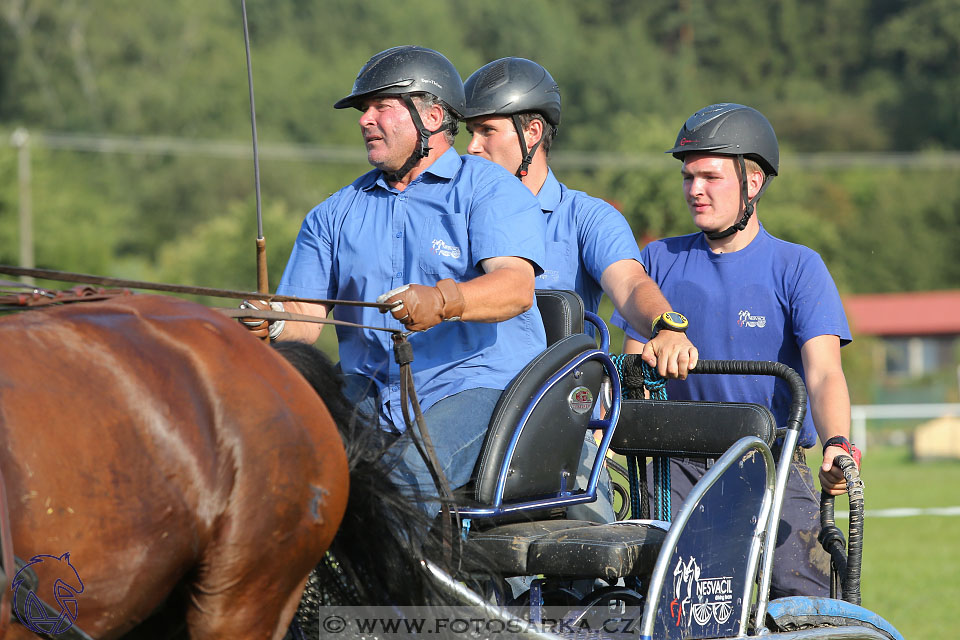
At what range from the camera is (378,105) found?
3693mm

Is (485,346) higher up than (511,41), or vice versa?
(511,41)

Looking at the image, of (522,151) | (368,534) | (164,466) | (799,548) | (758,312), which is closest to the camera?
(164,466)

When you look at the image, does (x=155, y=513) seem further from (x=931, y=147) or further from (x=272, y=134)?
(x=931, y=147)

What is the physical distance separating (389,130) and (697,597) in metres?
1.67

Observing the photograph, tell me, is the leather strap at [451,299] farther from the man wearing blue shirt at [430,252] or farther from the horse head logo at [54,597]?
the horse head logo at [54,597]

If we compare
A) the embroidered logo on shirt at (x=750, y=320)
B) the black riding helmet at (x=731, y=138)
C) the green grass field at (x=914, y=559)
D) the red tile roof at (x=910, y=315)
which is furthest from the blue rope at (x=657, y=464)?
the red tile roof at (x=910, y=315)

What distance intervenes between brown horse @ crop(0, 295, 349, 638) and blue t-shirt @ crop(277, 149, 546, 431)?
0.81 meters

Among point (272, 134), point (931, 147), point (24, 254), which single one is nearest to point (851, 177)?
point (931, 147)

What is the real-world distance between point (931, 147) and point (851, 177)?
7495 millimetres

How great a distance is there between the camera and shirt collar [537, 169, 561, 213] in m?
4.84

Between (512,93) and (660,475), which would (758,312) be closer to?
(660,475)

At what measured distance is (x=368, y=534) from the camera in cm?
300

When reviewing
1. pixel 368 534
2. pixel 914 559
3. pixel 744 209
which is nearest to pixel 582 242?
pixel 744 209

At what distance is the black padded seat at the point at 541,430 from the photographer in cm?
326
